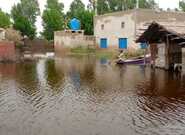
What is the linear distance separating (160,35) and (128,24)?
20.3 metres

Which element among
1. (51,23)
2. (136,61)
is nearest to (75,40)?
(51,23)

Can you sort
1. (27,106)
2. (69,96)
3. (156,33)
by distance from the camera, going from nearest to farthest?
(27,106) → (69,96) → (156,33)

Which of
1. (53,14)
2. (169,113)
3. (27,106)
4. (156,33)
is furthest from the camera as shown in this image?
(53,14)

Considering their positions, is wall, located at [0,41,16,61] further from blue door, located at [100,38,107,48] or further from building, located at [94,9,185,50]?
blue door, located at [100,38,107,48]

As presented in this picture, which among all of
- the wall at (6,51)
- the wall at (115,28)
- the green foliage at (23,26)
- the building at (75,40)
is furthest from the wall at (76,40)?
the wall at (6,51)

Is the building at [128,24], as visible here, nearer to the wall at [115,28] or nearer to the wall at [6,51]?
the wall at [115,28]

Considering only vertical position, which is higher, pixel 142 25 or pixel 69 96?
pixel 142 25

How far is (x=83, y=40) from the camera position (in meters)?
60.2

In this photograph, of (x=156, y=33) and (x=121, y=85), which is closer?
(x=121, y=85)

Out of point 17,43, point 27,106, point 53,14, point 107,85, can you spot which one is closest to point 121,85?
point 107,85

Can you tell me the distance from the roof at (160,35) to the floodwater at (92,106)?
5344 mm

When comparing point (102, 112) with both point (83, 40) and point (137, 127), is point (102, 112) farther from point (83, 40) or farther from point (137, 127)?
point (83, 40)

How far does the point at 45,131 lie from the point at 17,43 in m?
47.0

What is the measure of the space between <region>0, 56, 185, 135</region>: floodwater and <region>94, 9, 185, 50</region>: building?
26.6m
